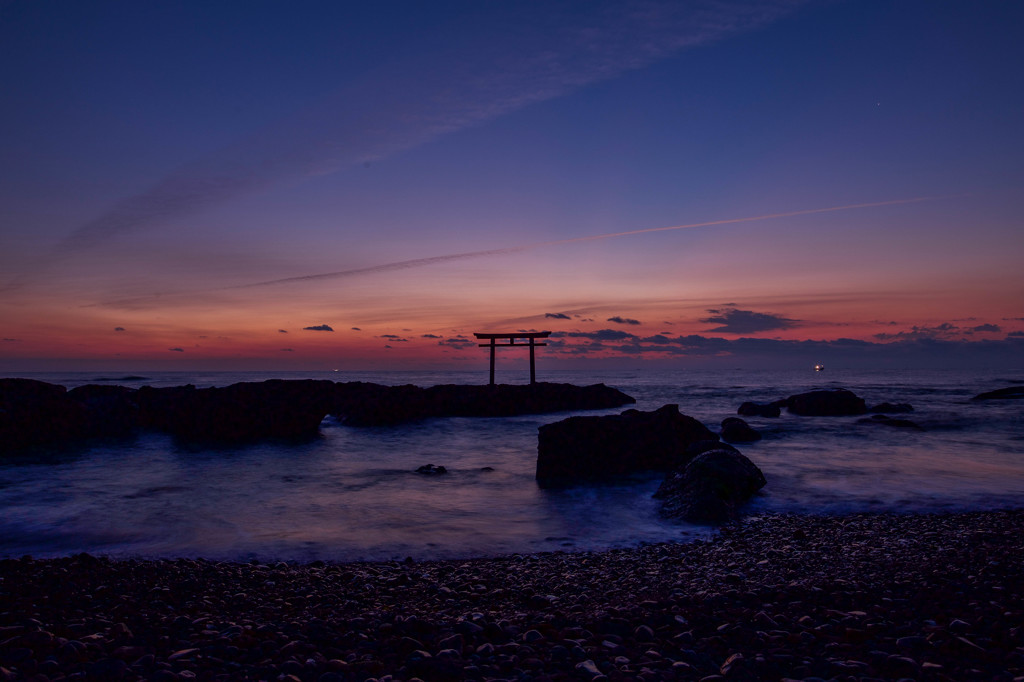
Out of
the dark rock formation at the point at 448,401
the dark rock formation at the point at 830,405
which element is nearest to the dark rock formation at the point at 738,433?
the dark rock formation at the point at 830,405

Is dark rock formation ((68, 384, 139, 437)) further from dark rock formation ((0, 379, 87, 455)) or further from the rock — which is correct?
the rock

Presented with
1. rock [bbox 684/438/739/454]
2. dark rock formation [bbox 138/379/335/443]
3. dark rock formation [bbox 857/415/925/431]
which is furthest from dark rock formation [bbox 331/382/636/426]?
rock [bbox 684/438/739/454]

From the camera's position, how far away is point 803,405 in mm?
29375

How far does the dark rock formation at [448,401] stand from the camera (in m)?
25.9

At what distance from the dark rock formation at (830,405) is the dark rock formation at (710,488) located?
20.7m

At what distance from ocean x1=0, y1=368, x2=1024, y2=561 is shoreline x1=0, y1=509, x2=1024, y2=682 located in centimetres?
136

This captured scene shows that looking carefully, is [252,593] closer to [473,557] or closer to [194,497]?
[473,557]

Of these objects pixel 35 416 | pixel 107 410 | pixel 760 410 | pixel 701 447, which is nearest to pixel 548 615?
pixel 701 447

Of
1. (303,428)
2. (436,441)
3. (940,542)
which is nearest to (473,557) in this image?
(940,542)

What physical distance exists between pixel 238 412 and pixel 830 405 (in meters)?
27.7

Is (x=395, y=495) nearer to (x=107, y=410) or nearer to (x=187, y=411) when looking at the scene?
(x=187, y=411)

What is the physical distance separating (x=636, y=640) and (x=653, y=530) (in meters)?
4.54

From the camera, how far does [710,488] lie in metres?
9.57

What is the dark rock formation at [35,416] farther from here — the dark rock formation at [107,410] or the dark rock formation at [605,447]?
the dark rock formation at [605,447]
